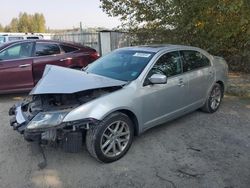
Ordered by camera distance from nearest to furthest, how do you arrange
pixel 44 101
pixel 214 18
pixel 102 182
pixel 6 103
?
pixel 102 182 < pixel 44 101 < pixel 6 103 < pixel 214 18

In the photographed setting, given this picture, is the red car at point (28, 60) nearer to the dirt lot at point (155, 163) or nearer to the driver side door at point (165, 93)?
the dirt lot at point (155, 163)

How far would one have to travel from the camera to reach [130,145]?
3910 millimetres

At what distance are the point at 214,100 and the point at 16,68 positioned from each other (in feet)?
15.7

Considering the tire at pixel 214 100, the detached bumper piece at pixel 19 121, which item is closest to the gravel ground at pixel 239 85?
the tire at pixel 214 100

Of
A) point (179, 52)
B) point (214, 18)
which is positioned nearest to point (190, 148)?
point (179, 52)

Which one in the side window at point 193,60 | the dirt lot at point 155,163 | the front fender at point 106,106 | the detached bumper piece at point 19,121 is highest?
the side window at point 193,60

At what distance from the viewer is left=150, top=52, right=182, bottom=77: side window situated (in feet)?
14.2

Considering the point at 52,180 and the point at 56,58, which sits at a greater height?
the point at 56,58

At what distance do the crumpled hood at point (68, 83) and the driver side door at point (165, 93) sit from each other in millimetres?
490

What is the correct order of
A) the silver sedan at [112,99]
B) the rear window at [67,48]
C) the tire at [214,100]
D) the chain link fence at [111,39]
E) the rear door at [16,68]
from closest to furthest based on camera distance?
the silver sedan at [112,99]
the tire at [214,100]
the rear door at [16,68]
the rear window at [67,48]
the chain link fence at [111,39]

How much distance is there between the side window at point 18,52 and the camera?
269 inches

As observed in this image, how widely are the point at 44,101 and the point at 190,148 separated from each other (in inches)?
88.6

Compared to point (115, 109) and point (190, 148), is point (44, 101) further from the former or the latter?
point (190, 148)

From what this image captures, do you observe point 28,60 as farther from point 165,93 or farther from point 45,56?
point 165,93
